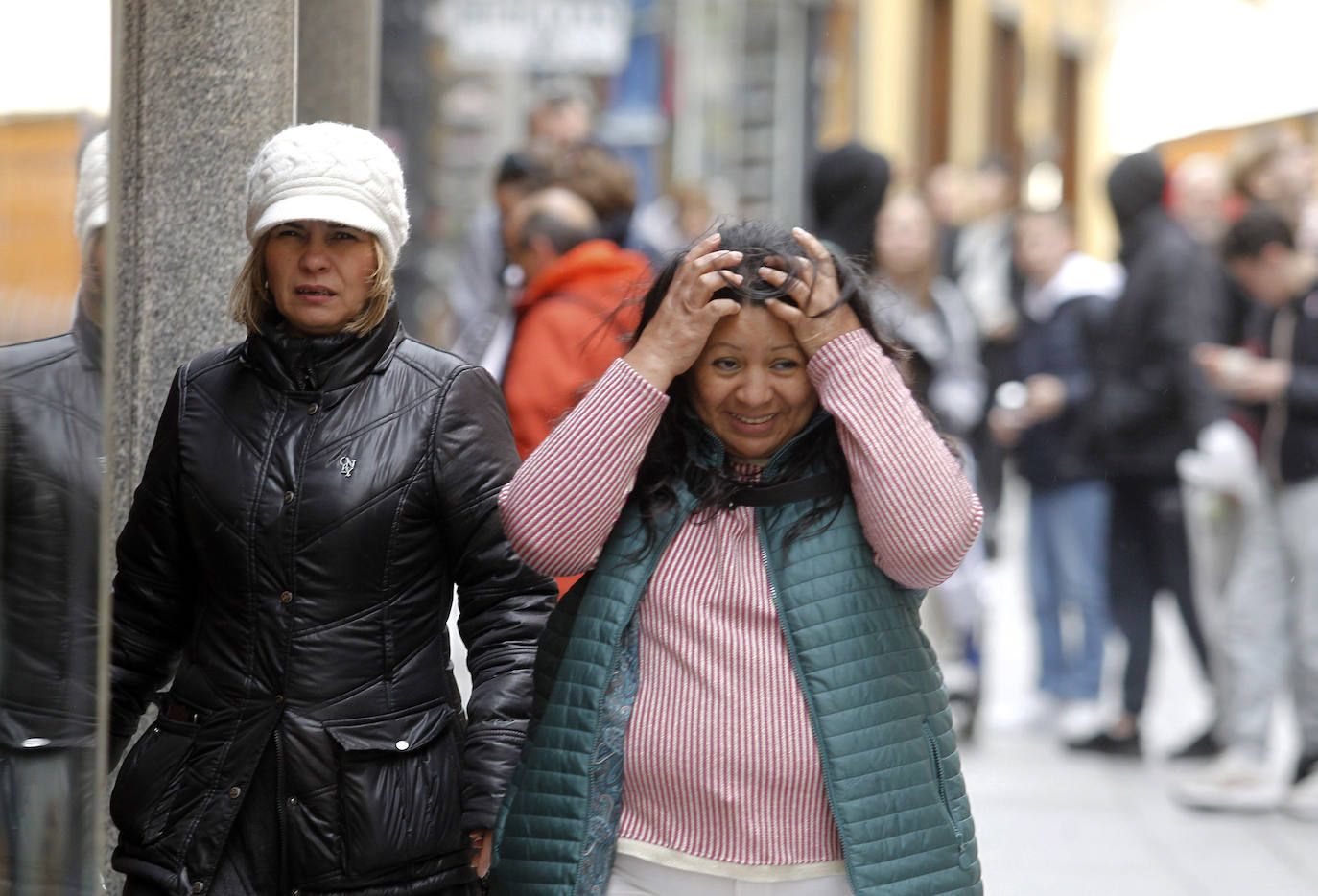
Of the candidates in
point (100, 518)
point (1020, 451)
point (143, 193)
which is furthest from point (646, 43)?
point (100, 518)

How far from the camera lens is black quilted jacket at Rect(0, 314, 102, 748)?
2510 mm

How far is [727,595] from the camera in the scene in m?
3.03

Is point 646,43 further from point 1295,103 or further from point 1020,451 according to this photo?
point 1020,451

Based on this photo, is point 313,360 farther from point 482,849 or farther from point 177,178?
point 177,178

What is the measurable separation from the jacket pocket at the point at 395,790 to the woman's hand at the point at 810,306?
0.83m

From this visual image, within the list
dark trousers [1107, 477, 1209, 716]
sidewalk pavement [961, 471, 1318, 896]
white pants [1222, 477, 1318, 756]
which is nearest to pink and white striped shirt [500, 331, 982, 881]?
sidewalk pavement [961, 471, 1318, 896]

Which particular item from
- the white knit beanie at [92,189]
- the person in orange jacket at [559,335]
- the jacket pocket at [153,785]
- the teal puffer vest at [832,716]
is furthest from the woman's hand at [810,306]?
the person in orange jacket at [559,335]

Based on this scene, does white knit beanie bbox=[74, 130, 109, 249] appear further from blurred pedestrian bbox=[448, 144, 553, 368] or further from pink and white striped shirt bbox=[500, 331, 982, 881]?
blurred pedestrian bbox=[448, 144, 553, 368]

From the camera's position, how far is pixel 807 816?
2986 millimetres

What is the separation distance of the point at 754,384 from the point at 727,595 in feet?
1.08

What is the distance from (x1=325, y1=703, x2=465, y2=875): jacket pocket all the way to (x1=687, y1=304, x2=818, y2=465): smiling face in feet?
2.14

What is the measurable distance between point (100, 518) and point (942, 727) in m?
1.30

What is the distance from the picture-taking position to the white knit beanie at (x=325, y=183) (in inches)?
123

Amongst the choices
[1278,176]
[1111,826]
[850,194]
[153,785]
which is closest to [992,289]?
[1278,176]
